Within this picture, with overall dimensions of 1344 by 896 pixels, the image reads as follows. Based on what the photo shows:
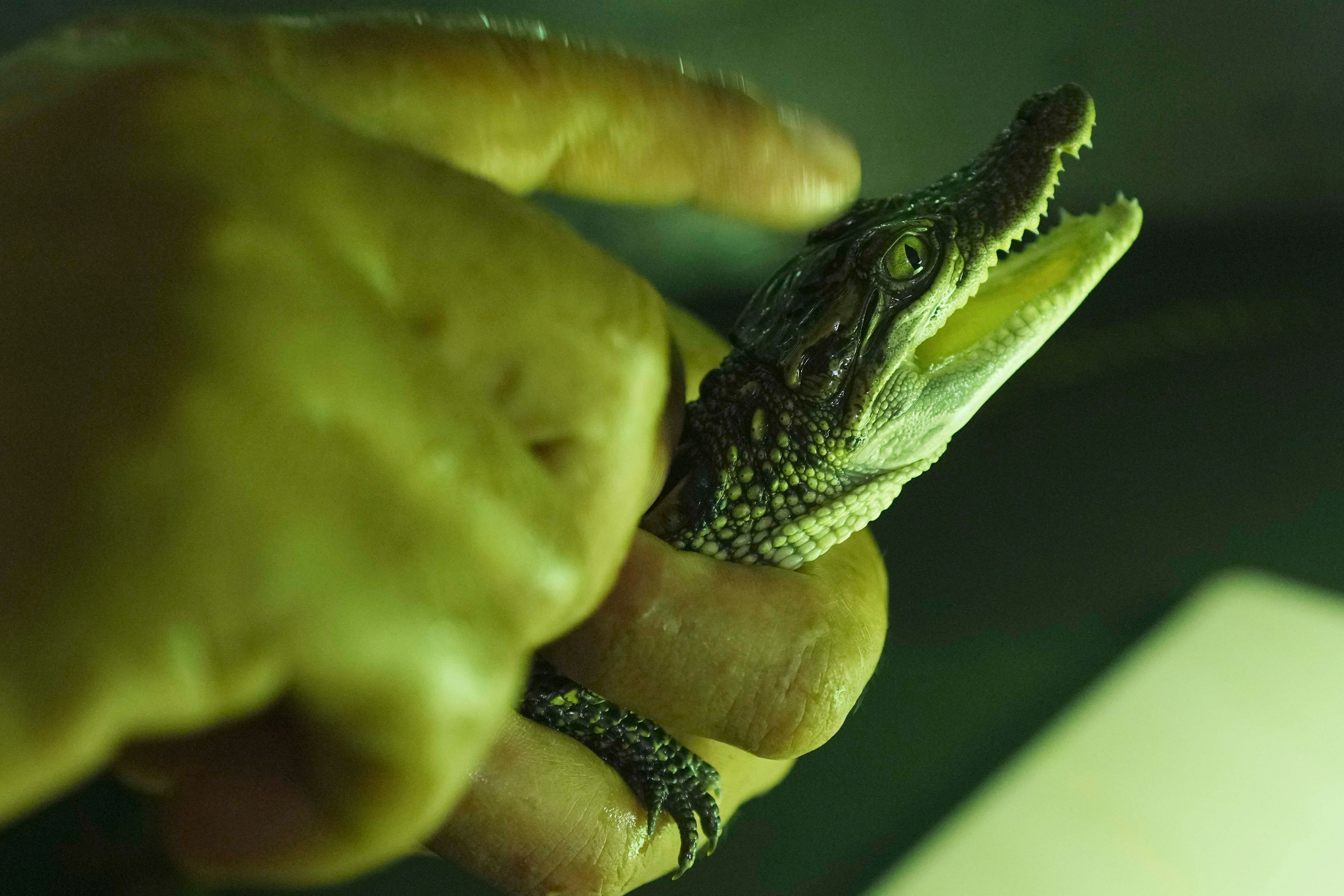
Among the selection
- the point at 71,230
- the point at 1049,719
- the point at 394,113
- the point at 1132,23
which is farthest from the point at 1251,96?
the point at 71,230

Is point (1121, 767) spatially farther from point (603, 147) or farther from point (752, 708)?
point (603, 147)

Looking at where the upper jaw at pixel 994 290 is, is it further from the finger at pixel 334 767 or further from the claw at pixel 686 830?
the finger at pixel 334 767

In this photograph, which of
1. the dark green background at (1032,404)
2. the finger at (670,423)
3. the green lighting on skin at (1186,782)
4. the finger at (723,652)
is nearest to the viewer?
the finger at (670,423)

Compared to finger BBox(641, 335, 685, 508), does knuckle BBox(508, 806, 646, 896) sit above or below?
below

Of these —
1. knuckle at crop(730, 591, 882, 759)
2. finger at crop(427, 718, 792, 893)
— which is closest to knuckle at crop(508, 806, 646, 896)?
finger at crop(427, 718, 792, 893)

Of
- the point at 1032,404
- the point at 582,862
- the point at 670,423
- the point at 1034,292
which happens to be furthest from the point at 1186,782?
the point at 1032,404

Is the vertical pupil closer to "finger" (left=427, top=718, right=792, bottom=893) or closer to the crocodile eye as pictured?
the crocodile eye

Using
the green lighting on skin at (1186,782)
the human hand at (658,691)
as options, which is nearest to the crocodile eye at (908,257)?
the human hand at (658,691)
